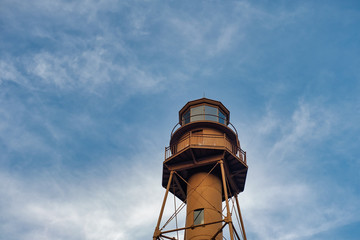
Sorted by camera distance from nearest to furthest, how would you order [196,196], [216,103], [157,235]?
[157,235] < [196,196] < [216,103]

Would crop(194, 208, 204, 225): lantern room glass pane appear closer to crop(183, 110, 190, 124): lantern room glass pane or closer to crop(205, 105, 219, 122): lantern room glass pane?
crop(205, 105, 219, 122): lantern room glass pane

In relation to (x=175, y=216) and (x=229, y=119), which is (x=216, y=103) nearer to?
(x=229, y=119)

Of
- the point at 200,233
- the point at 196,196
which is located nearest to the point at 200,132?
the point at 196,196

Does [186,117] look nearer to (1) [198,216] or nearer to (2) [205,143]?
(2) [205,143]

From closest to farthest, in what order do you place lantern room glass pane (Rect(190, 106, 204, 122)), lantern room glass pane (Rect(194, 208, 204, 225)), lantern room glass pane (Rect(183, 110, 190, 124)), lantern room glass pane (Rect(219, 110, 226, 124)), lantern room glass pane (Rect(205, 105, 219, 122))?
lantern room glass pane (Rect(194, 208, 204, 225)) < lantern room glass pane (Rect(205, 105, 219, 122)) < lantern room glass pane (Rect(190, 106, 204, 122)) < lantern room glass pane (Rect(219, 110, 226, 124)) < lantern room glass pane (Rect(183, 110, 190, 124))

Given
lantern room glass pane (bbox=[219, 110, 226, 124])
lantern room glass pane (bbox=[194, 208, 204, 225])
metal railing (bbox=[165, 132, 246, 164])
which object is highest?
lantern room glass pane (bbox=[219, 110, 226, 124])

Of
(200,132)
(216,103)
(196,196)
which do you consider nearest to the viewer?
(196,196)

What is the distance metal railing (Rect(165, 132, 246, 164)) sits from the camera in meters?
28.4

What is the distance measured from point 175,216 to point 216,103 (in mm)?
10570

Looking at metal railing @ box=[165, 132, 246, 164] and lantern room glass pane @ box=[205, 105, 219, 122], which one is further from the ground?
lantern room glass pane @ box=[205, 105, 219, 122]

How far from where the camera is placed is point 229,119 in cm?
3316

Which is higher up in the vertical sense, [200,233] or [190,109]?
[190,109]

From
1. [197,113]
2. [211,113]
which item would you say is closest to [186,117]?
[197,113]

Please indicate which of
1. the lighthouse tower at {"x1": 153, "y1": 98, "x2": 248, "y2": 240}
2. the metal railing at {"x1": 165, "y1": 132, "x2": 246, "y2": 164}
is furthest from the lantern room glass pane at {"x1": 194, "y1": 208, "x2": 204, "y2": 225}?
the metal railing at {"x1": 165, "y1": 132, "x2": 246, "y2": 164}
